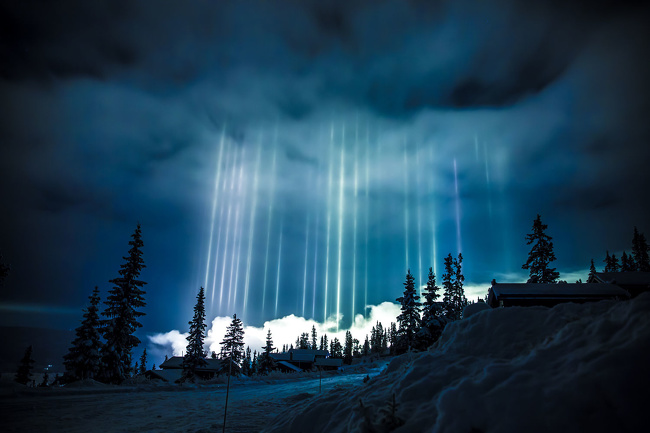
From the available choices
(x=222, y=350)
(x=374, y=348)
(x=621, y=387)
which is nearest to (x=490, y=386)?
(x=621, y=387)

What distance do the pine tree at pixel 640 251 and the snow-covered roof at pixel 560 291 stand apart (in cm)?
4448

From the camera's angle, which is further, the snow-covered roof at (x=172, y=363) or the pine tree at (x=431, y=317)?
the snow-covered roof at (x=172, y=363)

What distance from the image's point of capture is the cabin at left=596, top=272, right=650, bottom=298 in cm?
2430

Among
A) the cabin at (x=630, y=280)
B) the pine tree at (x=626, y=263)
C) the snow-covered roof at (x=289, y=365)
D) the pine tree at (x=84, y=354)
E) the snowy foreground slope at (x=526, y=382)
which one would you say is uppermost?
the pine tree at (x=626, y=263)

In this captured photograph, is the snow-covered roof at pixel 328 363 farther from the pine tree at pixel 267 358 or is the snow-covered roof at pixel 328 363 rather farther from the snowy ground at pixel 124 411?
the snowy ground at pixel 124 411

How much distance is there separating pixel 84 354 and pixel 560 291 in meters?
43.3

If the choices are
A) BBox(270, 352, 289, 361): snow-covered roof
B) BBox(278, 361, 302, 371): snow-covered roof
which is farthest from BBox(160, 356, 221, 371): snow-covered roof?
BBox(278, 361, 302, 371): snow-covered roof

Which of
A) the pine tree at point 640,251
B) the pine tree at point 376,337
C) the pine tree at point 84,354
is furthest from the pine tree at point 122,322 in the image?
the pine tree at point 376,337

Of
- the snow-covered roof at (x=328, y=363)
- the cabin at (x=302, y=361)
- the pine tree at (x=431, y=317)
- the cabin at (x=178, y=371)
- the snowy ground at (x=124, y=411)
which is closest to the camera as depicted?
the snowy ground at (x=124, y=411)

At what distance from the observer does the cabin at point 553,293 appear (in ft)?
72.3

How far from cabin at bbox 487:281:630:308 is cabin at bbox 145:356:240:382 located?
127 feet

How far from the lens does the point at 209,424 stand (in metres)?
9.52

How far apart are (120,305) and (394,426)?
32.2m

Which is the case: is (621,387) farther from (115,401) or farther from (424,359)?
(115,401)
